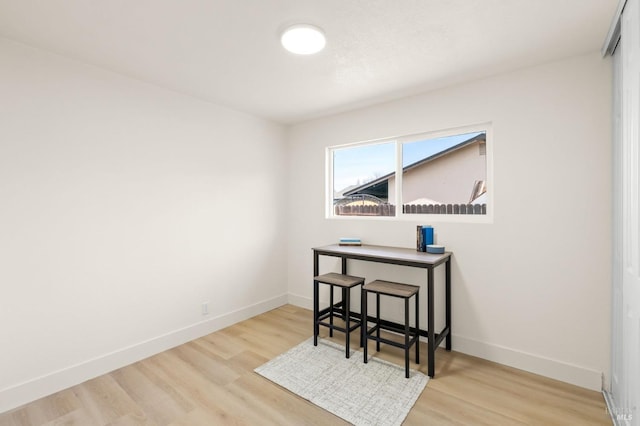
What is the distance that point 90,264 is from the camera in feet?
7.91

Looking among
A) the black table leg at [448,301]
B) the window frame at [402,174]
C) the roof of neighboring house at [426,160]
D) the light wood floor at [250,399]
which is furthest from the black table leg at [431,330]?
the roof of neighboring house at [426,160]

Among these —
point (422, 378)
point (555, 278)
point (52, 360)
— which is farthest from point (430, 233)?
point (52, 360)

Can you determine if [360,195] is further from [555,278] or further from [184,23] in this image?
[184,23]

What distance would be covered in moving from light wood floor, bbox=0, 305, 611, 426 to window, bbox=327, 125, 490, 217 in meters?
1.41

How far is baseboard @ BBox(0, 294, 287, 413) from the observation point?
6.73 ft

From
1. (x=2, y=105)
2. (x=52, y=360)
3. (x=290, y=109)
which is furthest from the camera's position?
(x=290, y=109)

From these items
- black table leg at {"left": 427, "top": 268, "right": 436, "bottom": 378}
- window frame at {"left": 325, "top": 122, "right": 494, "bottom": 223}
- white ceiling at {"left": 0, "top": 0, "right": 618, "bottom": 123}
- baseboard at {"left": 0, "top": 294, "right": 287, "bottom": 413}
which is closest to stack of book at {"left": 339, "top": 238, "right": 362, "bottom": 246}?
window frame at {"left": 325, "top": 122, "right": 494, "bottom": 223}

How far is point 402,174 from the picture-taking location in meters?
3.31

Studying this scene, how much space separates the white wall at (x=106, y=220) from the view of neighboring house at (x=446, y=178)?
1858 mm

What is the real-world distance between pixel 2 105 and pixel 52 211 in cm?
75

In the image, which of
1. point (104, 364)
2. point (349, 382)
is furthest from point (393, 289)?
point (104, 364)

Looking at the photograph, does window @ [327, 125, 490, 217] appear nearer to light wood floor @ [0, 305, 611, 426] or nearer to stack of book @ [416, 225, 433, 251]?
stack of book @ [416, 225, 433, 251]

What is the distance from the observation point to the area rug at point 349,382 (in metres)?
1.98

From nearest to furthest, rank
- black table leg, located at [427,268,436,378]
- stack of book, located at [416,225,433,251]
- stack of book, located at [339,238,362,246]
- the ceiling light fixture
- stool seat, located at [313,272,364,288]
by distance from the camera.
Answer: the ceiling light fixture → black table leg, located at [427,268,436,378] → stool seat, located at [313,272,364,288] → stack of book, located at [416,225,433,251] → stack of book, located at [339,238,362,246]
